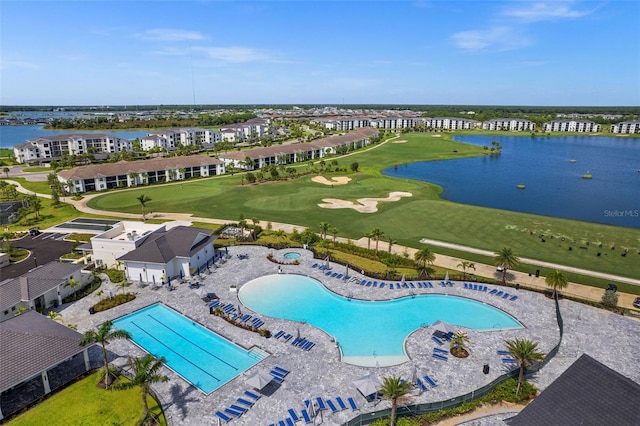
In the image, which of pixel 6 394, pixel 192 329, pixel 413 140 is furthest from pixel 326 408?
pixel 413 140

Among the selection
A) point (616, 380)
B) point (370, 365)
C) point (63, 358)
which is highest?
point (616, 380)

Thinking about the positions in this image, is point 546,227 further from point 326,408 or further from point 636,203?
point 326,408

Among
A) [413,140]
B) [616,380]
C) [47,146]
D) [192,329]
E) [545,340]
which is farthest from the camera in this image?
[413,140]

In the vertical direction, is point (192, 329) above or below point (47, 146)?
below

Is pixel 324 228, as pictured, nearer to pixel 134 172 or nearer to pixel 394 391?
pixel 394 391

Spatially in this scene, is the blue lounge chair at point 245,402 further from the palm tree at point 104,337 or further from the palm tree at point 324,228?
the palm tree at point 324,228

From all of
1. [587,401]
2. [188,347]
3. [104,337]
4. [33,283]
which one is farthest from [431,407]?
[33,283]
